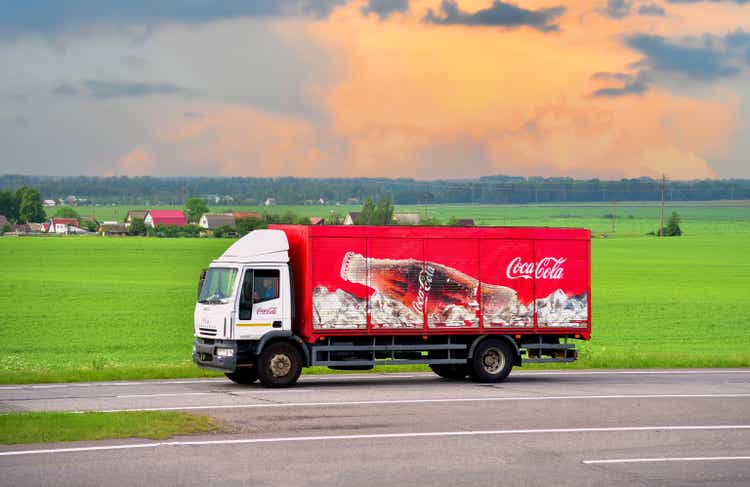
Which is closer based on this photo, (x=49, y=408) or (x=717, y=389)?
(x=49, y=408)

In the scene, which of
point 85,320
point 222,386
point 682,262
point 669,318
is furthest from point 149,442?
point 682,262

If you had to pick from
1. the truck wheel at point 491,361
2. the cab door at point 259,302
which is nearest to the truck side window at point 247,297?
the cab door at point 259,302

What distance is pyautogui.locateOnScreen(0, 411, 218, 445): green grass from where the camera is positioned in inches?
610

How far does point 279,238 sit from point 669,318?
108ft

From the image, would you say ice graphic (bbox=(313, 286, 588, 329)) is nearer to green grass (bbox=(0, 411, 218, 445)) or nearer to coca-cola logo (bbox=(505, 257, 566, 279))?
coca-cola logo (bbox=(505, 257, 566, 279))

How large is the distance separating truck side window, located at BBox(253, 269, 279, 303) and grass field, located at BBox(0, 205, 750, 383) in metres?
4.02

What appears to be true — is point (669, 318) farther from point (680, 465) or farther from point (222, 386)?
point (680, 465)

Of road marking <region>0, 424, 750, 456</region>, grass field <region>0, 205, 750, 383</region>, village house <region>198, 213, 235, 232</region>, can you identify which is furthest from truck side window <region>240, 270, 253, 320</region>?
→ village house <region>198, 213, 235, 232</region>

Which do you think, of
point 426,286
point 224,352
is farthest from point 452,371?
point 224,352

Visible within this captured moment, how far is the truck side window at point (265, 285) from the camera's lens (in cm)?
2294

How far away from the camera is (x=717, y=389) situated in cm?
2291

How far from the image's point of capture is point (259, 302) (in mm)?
22906

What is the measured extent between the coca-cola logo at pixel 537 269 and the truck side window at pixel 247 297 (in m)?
5.62

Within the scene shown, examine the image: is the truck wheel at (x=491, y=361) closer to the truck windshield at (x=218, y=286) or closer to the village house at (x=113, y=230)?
the truck windshield at (x=218, y=286)
